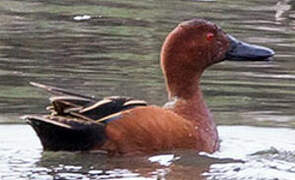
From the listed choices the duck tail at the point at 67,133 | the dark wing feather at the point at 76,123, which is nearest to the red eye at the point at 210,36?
the dark wing feather at the point at 76,123

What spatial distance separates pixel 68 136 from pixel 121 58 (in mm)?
4837

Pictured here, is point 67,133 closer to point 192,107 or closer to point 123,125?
point 123,125

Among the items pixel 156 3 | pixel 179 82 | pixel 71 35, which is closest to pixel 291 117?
pixel 179 82

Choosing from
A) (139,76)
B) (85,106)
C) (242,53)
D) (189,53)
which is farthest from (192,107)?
(139,76)

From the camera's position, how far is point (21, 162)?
9.73 metres

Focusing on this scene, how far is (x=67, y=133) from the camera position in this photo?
384 inches

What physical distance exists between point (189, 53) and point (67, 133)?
138 centimetres

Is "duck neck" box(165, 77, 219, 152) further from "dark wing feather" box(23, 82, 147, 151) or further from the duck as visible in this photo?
"dark wing feather" box(23, 82, 147, 151)

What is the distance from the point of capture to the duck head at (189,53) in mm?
10438

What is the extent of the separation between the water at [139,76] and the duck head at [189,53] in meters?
0.64

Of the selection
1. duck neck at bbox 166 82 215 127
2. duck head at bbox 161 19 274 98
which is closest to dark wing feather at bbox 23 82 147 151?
duck neck at bbox 166 82 215 127

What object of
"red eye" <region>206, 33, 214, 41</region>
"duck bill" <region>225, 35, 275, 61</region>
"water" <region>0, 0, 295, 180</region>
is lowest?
"water" <region>0, 0, 295, 180</region>

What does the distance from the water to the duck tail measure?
0.33ft

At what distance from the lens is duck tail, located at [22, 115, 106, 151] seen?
9.67 m
